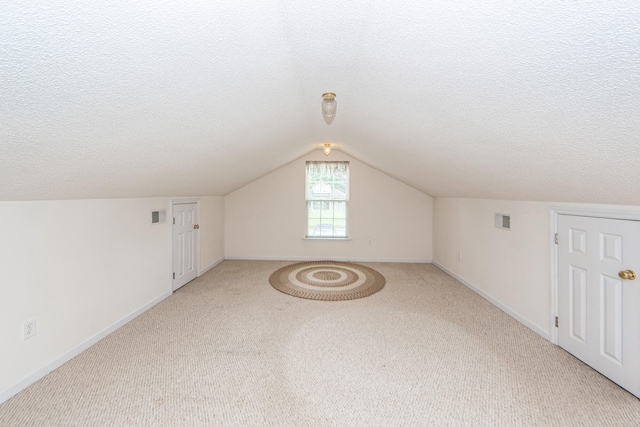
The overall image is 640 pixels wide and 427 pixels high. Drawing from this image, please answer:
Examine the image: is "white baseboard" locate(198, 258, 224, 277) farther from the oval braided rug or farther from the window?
the window

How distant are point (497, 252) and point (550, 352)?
1192 mm

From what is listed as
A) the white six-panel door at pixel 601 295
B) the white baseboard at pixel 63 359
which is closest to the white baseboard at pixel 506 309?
the white six-panel door at pixel 601 295

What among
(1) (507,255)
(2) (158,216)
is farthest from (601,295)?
(2) (158,216)

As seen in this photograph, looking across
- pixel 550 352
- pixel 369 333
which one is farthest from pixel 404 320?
pixel 550 352

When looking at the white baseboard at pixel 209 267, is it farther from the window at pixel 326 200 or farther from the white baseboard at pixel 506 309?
the white baseboard at pixel 506 309

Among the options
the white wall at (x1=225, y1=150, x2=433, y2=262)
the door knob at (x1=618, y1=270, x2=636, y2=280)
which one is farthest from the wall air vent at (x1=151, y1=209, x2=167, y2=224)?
the door knob at (x1=618, y1=270, x2=636, y2=280)

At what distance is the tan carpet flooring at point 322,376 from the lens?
5.22ft

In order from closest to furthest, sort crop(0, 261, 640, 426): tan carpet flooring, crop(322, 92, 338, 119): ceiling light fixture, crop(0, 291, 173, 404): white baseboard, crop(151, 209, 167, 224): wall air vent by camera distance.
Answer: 1. crop(0, 261, 640, 426): tan carpet flooring
2. crop(0, 291, 173, 404): white baseboard
3. crop(322, 92, 338, 119): ceiling light fixture
4. crop(151, 209, 167, 224): wall air vent

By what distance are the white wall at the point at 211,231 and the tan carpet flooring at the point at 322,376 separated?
161 centimetres

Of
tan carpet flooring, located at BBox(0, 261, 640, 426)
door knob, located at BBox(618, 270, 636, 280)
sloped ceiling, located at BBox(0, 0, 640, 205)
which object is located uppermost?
sloped ceiling, located at BBox(0, 0, 640, 205)

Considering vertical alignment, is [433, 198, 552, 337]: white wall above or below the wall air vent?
below

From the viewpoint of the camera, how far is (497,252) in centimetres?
318

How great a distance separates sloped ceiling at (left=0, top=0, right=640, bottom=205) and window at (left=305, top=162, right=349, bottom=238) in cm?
314

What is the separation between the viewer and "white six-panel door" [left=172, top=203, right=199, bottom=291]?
3688 mm
